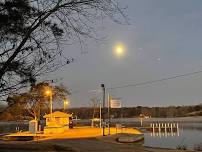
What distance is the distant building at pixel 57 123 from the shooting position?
58.3 metres

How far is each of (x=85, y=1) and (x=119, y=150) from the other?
1713 cm

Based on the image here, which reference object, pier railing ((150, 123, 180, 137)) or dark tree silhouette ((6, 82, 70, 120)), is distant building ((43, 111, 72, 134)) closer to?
dark tree silhouette ((6, 82, 70, 120))

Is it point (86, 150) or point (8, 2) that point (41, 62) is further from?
point (86, 150)

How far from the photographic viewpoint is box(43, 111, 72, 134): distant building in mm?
58312

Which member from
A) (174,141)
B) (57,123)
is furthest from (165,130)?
(57,123)

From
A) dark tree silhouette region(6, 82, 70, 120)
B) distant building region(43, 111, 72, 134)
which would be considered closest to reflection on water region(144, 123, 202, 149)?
distant building region(43, 111, 72, 134)

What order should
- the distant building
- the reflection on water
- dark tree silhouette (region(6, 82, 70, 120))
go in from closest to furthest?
dark tree silhouette (region(6, 82, 70, 120)) → the reflection on water → the distant building

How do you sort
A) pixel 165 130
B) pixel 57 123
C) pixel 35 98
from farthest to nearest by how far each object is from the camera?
pixel 165 130 → pixel 57 123 → pixel 35 98

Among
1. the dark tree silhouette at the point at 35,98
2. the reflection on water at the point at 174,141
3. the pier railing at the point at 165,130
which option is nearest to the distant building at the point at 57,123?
the dark tree silhouette at the point at 35,98

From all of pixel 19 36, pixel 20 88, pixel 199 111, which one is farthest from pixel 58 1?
pixel 199 111

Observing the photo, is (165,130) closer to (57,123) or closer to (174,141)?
(174,141)

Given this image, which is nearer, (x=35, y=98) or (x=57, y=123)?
(x=35, y=98)

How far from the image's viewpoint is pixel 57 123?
5997 cm

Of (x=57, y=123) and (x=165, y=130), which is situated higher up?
(x=57, y=123)
